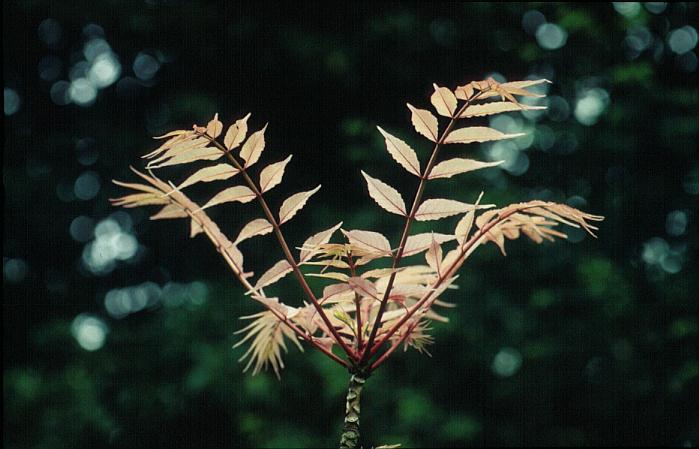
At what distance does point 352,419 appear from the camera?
0.48 metres

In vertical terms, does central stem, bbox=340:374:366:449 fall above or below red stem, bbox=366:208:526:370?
below

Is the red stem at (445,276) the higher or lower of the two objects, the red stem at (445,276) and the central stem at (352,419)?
the higher

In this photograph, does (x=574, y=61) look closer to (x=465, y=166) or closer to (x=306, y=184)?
(x=306, y=184)

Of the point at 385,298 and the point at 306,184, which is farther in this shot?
the point at 306,184

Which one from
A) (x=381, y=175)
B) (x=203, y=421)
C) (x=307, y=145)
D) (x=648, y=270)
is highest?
(x=307, y=145)

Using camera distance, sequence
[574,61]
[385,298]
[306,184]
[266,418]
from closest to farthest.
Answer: [385,298], [266,418], [306,184], [574,61]

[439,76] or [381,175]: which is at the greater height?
[439,76]

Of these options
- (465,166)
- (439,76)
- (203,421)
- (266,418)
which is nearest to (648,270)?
(439,76)

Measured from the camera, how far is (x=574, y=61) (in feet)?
9.38

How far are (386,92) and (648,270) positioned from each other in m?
1.35

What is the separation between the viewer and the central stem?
468 mm

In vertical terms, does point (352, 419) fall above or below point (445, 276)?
below

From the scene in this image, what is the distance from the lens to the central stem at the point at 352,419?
468mm

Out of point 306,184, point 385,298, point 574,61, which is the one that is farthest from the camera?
point 574,61
